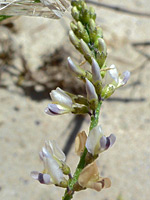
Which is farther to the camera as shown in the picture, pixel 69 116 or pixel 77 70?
pixel 69 116

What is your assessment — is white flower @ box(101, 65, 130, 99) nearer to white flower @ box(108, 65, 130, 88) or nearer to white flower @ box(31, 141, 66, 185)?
white flower @ box(108, 65, 130, 88)

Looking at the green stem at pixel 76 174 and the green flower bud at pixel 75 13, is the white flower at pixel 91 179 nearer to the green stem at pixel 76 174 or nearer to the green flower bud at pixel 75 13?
the green stem at pixel 76 174

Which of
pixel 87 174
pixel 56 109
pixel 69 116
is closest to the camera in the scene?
pixel 87 174

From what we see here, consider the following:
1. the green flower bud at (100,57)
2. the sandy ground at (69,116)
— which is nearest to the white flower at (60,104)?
the green flower bud at (100,57)

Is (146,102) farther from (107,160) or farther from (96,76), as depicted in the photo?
(96,76)

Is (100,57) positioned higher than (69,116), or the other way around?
(100,57)

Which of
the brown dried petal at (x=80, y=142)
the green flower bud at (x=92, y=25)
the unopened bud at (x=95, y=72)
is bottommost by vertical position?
the brown dried petal at (x=80, y=142)

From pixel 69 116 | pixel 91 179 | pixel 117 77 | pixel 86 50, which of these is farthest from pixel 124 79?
pixel 69 116

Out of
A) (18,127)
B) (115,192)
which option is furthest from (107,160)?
(18,127)

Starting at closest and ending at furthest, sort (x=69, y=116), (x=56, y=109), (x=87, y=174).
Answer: (x=87, y=174) → (x=56, y=109) → (x=69, y=116)

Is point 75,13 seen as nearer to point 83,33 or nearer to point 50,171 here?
point 83,33
